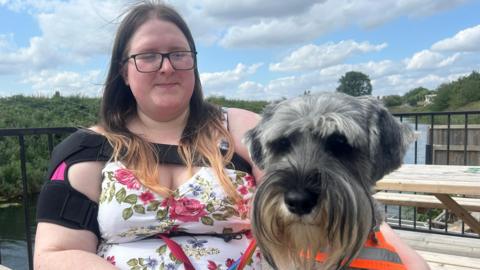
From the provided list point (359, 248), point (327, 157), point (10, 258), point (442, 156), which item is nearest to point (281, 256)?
point (359, 248)

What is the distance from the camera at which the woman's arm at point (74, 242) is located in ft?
6.52

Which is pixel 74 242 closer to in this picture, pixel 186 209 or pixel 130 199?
pixel 130 199

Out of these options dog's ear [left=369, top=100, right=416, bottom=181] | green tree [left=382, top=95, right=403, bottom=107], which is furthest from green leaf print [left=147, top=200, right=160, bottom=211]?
green tree [left=382, top=95, right=403, bottom=107]

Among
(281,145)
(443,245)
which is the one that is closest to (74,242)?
(281,145)

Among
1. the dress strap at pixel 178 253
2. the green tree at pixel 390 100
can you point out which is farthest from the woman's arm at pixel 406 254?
the dress strap at pixel 178 253

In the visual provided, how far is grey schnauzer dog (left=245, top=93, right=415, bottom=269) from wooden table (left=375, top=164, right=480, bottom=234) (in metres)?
1.01

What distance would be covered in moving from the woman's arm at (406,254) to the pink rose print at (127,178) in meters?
1.24

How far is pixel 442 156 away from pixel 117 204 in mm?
10150

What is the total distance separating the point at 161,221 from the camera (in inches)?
85.4

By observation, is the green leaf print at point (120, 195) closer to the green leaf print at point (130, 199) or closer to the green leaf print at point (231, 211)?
the green leaf print at point (130, 199)

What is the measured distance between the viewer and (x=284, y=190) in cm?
181

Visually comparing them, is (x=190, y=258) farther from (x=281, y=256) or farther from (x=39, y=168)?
(x=39, y=168)

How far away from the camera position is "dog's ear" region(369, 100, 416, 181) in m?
2.08

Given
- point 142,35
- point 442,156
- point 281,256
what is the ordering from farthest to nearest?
1. point 442,156
2. point 142,35
3. point 281,256
